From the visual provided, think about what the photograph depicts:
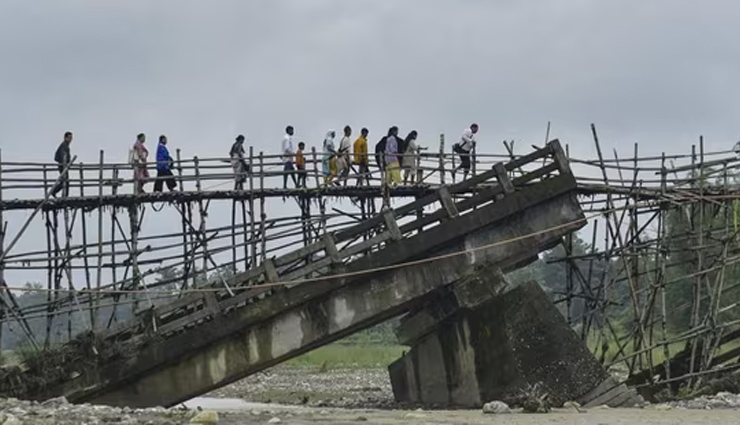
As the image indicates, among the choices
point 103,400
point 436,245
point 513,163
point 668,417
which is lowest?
point 668,417

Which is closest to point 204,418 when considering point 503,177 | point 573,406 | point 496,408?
point 496,408

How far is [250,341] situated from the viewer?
21.5 m

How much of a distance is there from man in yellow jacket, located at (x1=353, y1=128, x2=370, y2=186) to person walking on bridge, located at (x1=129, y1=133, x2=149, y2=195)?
5.01m

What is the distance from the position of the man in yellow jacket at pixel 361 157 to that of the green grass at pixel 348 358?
25.4 meters

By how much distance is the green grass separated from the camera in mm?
54688

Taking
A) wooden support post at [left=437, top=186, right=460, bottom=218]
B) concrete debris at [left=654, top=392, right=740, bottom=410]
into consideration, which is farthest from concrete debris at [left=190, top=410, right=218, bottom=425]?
concrete debris at [left=654, top=392, right=740, bottom=410]

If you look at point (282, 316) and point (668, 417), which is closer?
point (668, 417)

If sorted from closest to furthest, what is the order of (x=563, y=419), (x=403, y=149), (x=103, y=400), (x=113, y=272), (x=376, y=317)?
1. (x=563, y=419)
2. (x=103, y=400)
3. (x=376, y=317)
4. (x=113, y=272)
5. (x=403, y=149)

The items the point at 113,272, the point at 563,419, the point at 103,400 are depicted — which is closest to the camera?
the point at 563,419

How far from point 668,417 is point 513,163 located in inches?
238

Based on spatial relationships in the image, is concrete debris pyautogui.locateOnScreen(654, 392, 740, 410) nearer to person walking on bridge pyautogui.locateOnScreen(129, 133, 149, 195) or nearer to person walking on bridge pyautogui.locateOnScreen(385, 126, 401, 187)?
person walking on bridge pyautogui.locateOnScreen(385, 126, 401, 187)

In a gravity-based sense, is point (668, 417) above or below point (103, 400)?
below

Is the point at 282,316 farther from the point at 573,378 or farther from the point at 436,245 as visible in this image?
the point at 573,378

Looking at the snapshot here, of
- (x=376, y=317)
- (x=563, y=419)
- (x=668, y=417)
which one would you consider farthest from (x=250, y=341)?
(x=668, y=417)
